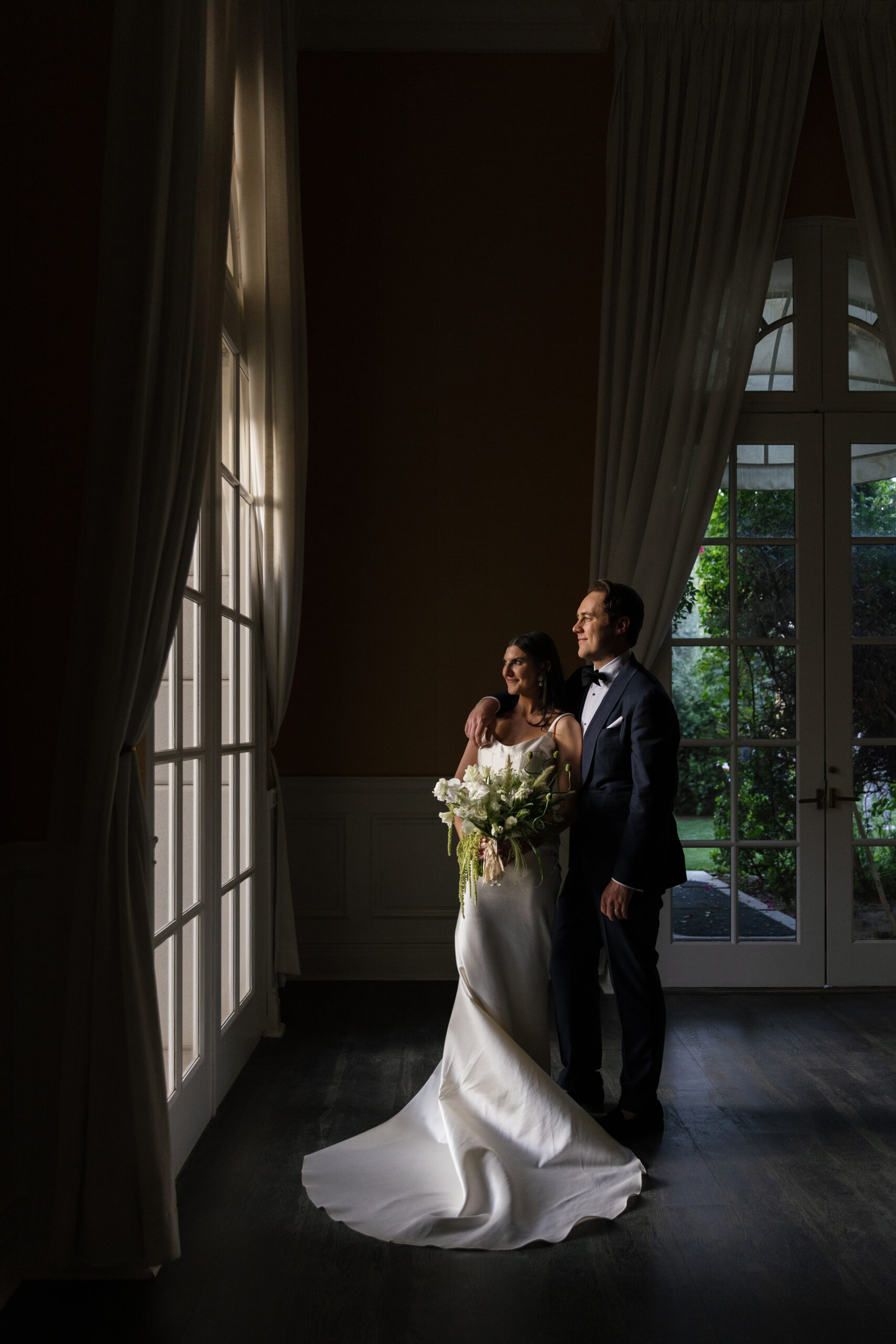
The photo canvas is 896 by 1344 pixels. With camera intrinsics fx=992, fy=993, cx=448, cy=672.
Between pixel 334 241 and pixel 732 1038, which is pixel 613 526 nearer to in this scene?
pixel 334 241

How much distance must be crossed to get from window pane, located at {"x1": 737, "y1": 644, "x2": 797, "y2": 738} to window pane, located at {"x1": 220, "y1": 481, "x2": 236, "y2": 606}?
2649 millimetres

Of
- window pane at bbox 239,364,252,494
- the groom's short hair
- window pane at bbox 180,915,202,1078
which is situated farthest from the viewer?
window pane at bbox 239,364,252,494

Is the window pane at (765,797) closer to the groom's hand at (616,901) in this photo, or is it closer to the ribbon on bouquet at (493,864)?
the groom's hand at (616,901)

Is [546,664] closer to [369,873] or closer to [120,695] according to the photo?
[120,695]

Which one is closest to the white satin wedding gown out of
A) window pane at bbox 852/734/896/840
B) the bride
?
the bride

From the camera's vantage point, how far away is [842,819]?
5.00 m

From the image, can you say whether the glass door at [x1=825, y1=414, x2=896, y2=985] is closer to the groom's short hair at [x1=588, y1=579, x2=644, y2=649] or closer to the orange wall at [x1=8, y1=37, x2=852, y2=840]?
the orange wall at [x1=8, y1=37, x2=852, y2=840]

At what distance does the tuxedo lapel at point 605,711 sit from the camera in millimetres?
3320

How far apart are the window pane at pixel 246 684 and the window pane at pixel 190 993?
38.2 inches

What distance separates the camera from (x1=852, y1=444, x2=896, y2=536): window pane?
200 inches

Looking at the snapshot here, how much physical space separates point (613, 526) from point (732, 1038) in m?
2.41

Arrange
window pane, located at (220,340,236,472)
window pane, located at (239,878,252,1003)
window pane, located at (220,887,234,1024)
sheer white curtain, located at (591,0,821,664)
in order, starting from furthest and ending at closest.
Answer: sheer white curtain, located at (591,0,821,664), window pane, located at (239,878,252,1003), window pane, located at (220,340,236,472), window pane, located at (220,887,234,1024)

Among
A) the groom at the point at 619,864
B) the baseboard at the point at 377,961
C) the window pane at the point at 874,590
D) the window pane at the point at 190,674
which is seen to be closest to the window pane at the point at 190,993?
the window pane at the point at 190,674

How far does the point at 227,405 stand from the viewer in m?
3.71
